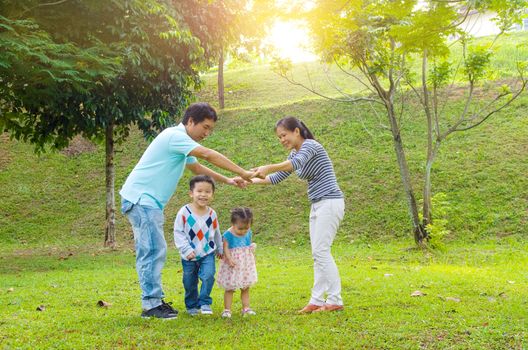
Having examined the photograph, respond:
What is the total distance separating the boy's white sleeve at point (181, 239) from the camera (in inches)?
205

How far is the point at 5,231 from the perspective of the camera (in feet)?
54.6

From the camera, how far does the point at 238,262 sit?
212 inches

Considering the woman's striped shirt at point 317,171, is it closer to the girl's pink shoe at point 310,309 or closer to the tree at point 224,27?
the girl's pink shoe at point 310,309

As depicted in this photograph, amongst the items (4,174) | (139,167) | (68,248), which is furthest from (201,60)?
(4,174)

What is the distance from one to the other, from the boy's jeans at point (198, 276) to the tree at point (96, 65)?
14.7 ft

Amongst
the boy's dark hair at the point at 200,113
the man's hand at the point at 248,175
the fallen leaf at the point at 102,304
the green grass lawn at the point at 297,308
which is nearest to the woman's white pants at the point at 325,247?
the green grass lawn at the point at 297,308

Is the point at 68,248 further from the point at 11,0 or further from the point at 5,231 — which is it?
the point at 11,0

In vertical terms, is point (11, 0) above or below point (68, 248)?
above

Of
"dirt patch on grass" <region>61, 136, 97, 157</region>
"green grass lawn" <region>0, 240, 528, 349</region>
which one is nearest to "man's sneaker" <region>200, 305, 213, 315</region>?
"green grass lawn" <region>0, 240, 528, 349</region>

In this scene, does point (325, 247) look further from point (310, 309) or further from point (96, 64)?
point (96, 64)

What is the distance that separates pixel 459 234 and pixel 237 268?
28.9 ft

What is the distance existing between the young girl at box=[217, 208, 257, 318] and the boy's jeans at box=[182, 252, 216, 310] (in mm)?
111

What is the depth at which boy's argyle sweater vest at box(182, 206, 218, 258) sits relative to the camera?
530 centimetres

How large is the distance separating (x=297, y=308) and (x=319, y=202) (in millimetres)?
1190
